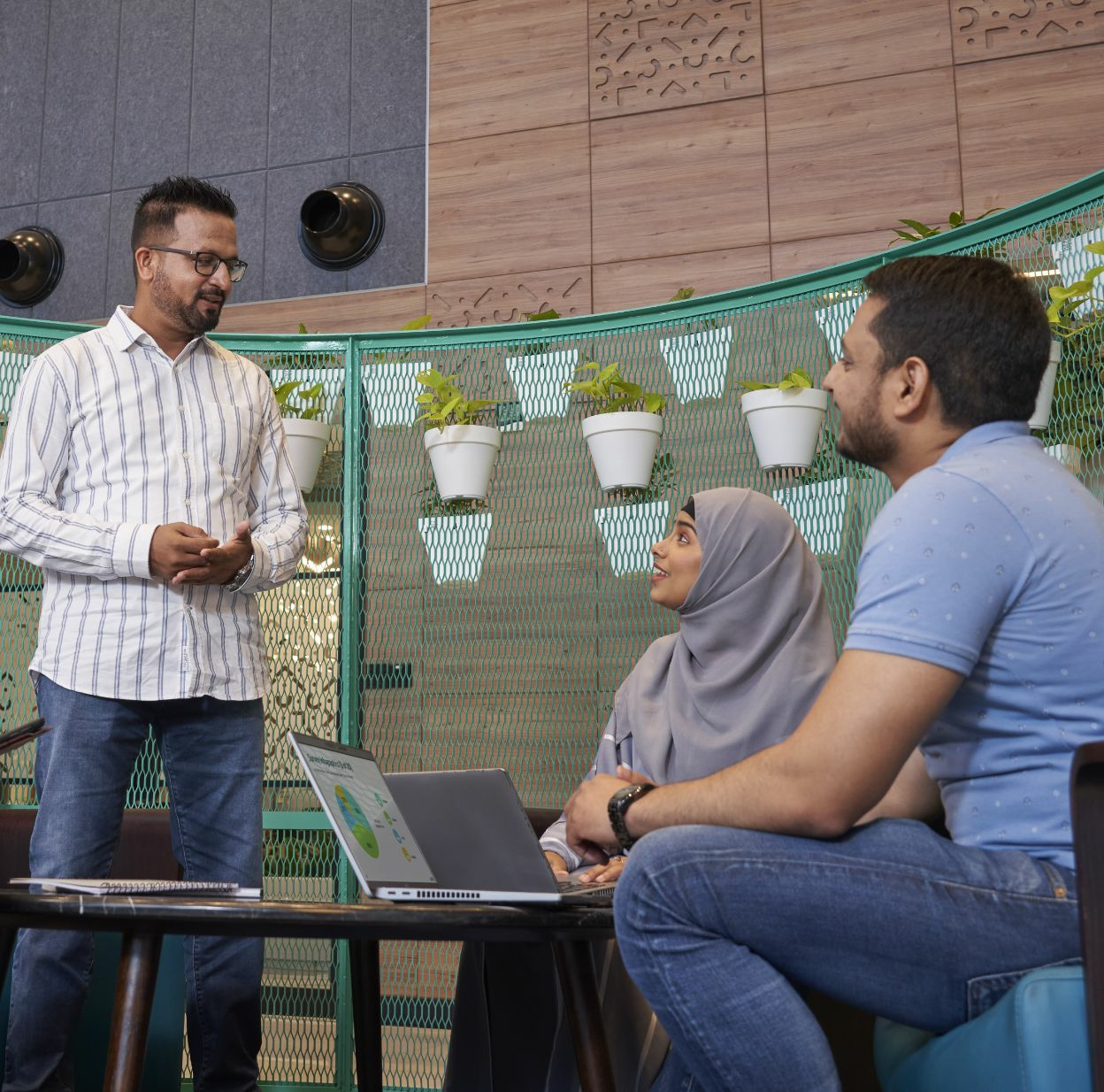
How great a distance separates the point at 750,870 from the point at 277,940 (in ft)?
6.70

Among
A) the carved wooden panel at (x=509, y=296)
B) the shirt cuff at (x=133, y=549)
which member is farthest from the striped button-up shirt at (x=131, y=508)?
the carved wooden panel at (x=509, y=296)

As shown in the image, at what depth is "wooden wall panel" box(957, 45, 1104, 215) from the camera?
4.15 meters

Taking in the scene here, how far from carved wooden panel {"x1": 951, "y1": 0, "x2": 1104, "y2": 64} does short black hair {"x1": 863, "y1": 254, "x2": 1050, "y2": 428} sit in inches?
128

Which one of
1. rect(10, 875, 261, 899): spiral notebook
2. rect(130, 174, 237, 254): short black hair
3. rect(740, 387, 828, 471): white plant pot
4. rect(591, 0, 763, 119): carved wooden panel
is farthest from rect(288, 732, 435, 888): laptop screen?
rect(591, 0, 763, 119): carved wooden panel

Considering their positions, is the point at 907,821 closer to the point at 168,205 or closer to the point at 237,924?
the point at 237,924

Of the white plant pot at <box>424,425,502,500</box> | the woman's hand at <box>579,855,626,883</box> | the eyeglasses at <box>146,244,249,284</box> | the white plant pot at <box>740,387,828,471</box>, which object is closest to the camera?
the woman's hand at <box>579,855,626,883</box>

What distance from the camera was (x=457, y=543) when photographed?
3191 mm

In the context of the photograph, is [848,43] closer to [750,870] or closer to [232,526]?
[232,526]

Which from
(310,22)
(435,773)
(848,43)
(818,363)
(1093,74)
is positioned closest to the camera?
(435,773)

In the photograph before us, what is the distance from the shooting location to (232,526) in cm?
253

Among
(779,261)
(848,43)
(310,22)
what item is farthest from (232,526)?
(310,22)

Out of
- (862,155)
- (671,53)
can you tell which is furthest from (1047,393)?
(671,53)

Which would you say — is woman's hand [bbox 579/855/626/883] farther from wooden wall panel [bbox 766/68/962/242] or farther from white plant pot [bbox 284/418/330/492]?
wooden wall panel [bbox 766/68/962/242]

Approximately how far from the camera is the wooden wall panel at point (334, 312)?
5055mm
